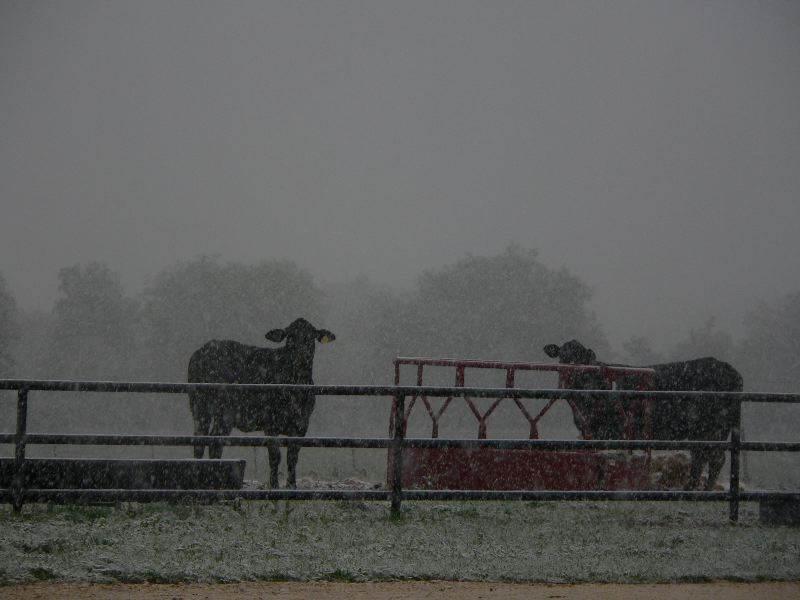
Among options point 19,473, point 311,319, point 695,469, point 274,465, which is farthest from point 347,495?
point 311,319

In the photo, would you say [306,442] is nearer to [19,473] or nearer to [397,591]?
[19,473]

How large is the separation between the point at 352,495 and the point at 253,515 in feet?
2.88

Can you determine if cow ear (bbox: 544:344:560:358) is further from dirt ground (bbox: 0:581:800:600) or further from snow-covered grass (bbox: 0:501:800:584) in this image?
dirt ground (bbox: 0:581:800:600)

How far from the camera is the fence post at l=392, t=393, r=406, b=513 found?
26.0 feet

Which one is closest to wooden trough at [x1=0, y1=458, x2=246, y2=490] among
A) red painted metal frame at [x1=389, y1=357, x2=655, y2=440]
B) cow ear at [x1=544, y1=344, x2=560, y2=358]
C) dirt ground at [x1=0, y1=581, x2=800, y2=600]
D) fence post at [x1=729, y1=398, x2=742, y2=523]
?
dirt ground at [x1=0, y1=581, x2=800, y2=600]

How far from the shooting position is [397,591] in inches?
218

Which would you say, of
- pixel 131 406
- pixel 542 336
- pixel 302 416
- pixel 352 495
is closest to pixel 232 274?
pixel 131 406

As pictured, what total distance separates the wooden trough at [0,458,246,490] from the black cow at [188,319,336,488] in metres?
4.69

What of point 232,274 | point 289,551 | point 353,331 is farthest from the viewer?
point 353,331

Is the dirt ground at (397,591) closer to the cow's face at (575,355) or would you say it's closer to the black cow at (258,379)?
the black cow at (258,379)

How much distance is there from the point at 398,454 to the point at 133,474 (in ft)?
7.73

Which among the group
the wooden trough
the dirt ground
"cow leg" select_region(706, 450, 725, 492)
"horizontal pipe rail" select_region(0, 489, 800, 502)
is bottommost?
"cow leg" select_region(706, 450, 725, 492)

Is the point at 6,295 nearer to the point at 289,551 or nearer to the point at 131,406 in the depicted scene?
the point at 131,406

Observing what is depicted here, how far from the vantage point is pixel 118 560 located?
5867mm
